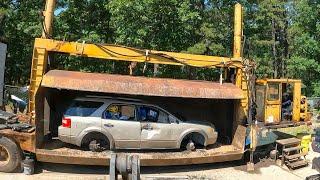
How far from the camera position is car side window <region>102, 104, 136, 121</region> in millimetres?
12502

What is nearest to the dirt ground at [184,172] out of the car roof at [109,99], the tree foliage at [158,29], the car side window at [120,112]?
the car side window at [120,112]

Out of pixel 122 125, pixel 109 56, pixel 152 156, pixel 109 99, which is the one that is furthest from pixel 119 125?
pixel 109 56

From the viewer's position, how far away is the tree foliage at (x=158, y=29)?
22031mm

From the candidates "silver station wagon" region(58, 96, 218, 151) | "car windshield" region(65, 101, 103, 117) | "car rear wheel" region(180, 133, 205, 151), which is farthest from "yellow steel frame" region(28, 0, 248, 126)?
"car rear wheel" region(180, 133, 205, 151)

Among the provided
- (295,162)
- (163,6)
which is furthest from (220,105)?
(163,6)

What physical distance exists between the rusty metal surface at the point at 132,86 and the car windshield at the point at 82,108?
750 mm

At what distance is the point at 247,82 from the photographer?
45.3ft

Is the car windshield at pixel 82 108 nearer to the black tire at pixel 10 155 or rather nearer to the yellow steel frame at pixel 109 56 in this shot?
the yellow steel frame at pixel 109 56

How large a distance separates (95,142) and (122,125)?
0.82 meters

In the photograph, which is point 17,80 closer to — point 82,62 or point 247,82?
point 82,62

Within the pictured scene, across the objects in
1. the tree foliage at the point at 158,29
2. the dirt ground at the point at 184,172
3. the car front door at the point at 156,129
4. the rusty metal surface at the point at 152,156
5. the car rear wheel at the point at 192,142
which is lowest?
the dirt ground at the point at 184,172

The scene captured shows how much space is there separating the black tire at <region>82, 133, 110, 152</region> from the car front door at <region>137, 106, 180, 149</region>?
964mm

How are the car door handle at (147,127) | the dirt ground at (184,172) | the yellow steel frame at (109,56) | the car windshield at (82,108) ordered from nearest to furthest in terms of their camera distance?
the dirt ground at (184,172), the yellow steel frame at (109,56), the car windshield at (82,108), the car door handle at (147,127)

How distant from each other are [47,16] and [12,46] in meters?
17.5
